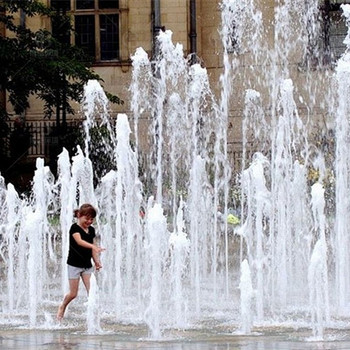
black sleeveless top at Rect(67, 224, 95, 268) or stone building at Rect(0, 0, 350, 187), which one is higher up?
stone building at Rect(0, 0, 350, 187)

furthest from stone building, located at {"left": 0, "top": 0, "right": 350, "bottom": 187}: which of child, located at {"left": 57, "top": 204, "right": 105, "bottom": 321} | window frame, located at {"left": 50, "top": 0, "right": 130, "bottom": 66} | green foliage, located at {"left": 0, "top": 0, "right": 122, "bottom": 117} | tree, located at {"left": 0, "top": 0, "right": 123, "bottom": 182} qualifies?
child, located at {"left": 57, "top": 204, "right": 105, "bottom": 321}

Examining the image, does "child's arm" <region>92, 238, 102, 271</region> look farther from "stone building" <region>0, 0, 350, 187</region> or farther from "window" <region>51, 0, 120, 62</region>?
"window" <region>51, 0, 120, 62</region>

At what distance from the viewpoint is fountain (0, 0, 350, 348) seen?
13281mm

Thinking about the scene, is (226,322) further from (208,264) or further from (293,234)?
(208,264)

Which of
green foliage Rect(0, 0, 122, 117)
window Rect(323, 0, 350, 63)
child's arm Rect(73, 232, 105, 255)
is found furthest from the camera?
window Rect(323, 0, 350, 63)

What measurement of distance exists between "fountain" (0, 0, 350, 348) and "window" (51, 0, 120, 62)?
1.33 meters

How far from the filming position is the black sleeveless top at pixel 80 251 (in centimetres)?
1298

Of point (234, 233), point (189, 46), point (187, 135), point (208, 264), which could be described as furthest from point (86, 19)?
point (208, 264)

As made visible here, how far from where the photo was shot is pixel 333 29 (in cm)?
3222

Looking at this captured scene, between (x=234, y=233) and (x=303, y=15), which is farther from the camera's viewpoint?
(x=303, y=15)

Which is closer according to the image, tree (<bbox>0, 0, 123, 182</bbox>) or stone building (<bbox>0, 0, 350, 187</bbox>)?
tree (<bbox>0, 0, 123, 182</bbox>)

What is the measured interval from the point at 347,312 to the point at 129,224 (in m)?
4.58

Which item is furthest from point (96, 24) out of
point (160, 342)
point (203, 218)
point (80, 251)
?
point (160, 342)

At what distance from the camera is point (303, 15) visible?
3175 centimetres
